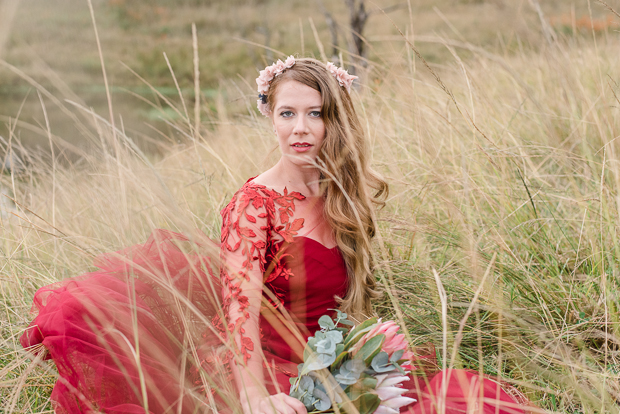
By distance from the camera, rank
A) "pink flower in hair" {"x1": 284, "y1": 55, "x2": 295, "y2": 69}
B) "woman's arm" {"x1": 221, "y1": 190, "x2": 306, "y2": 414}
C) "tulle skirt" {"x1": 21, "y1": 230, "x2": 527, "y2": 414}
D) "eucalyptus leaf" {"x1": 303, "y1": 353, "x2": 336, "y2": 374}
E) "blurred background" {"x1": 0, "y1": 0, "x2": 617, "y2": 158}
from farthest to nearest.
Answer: "blurred background" {"x1": 0, "y1": 0, "x2": 617, "y2": 158} < "pink flower in hair" {"x1": 284, "y1": 55, "x2": 295, "y2": 69} < "woman's arm" {"x1": 221, "y1": 190, "x2": 306, "y2": 414} < "tulle skirt" {"x1": 21, "y1": 230, "x2": 527, "y2": 414} < "eucalyptus leaf" {"x1": 303, "y1": 353, "x2": 336, "y2": 374}

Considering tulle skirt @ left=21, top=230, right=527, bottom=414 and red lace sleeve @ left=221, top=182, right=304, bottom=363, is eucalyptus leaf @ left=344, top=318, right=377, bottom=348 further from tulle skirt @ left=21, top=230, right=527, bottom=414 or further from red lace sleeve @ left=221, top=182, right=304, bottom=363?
red lace sleeve @ left=221, top=182, right=304, bottom=363

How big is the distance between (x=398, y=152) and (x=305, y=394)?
216 centimetres

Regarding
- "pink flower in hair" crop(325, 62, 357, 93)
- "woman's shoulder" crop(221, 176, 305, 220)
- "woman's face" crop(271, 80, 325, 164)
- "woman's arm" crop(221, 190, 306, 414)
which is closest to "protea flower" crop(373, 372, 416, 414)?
"woman's arm" crop(221, 190, 306, 414)

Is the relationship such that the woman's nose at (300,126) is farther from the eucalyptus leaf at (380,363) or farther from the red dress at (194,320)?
the eucalyptus leaf at (380,363)

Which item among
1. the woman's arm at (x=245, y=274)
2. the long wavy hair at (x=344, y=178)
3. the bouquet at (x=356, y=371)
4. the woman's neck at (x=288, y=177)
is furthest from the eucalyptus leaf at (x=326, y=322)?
the woman's neck at (x=288, y=177)

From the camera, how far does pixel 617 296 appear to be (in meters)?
1.64

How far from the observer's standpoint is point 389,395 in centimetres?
125

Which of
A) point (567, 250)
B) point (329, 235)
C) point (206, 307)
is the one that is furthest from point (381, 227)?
point (206, 307)

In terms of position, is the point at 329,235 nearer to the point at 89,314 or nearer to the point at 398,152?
the point at 89,314

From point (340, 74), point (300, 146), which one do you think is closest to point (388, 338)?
point (300, 146)

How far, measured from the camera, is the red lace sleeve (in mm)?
1554

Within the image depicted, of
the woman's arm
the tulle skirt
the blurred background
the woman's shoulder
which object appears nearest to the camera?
the tulle skirt

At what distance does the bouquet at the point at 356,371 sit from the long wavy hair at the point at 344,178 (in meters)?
0.52

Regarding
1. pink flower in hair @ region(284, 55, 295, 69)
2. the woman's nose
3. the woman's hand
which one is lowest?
the woman's hand
